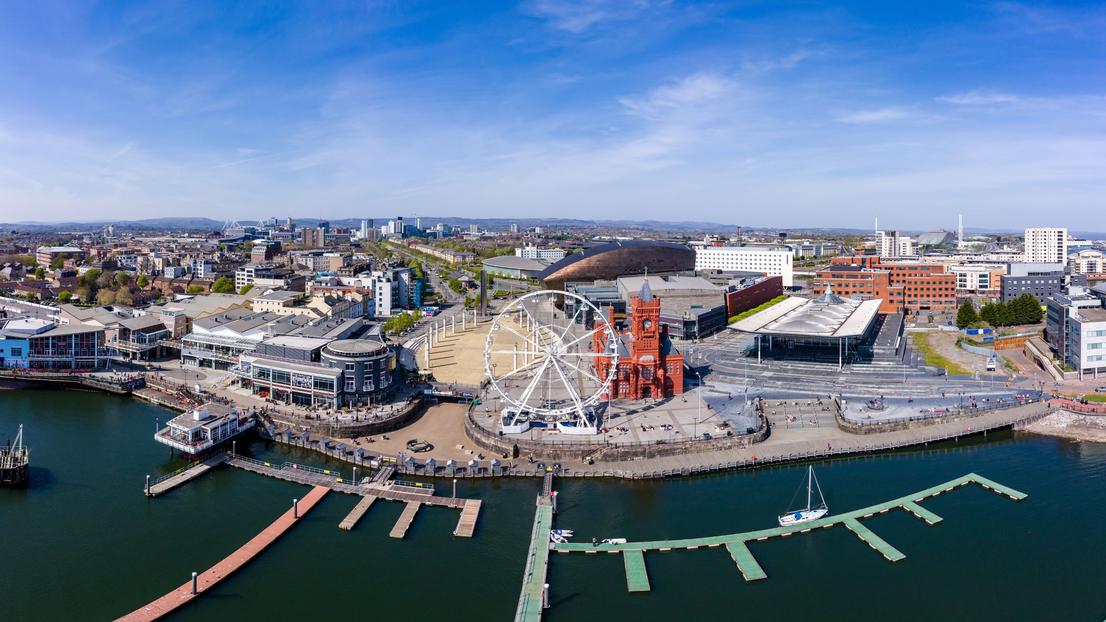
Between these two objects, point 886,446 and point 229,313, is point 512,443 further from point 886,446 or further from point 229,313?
point 229,313

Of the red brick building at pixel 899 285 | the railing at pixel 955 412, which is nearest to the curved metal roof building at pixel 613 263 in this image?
the red brick building at pixel 899 285

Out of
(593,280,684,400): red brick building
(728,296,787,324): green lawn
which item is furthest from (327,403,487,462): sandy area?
(728,296,787,324): green lawn

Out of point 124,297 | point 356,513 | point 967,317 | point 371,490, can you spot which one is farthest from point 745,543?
point 124,297

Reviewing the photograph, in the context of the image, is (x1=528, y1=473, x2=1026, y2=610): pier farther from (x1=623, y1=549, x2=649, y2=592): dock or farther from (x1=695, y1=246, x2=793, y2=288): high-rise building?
(x1=695, y1=246, x2=793, y2=288): high-rise building

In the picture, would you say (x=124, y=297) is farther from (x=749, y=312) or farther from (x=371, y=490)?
(x=749, y=312)

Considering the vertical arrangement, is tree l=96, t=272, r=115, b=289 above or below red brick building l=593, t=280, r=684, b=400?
above
